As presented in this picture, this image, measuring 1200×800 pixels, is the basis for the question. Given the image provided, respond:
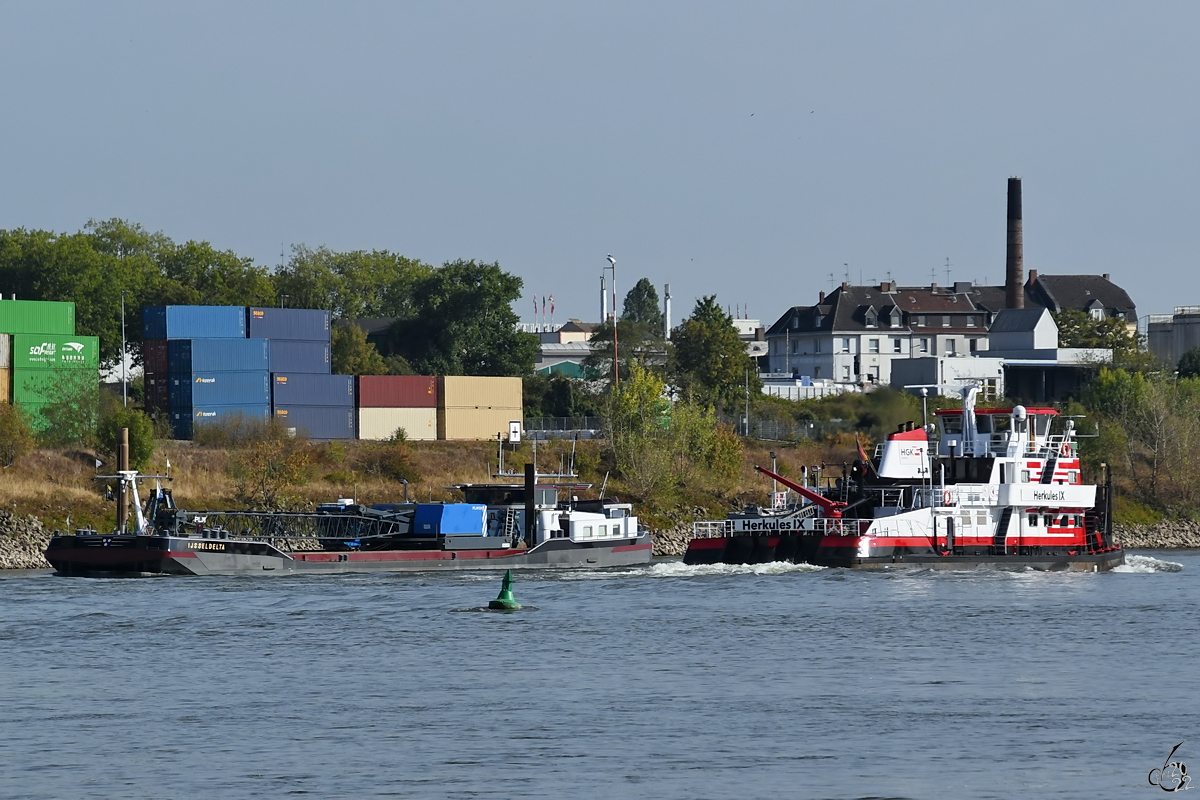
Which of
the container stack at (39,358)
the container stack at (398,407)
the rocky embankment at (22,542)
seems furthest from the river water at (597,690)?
the container stack at (398,407)

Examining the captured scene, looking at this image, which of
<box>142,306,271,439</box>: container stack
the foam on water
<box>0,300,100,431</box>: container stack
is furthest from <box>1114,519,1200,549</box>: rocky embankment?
<box>0,300,100,431</box>: container stack

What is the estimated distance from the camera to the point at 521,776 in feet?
92.9

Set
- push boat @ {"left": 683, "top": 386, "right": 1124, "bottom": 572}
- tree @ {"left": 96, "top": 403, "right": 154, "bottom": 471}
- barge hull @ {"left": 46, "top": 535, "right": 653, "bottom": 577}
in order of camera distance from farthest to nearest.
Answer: tree @ {"left": 96, "top": 403, "right": 154, "bottom": 471}
push boat @ {"left": 683, "top": 386, "right": 1124, "bottom": 572}
barge hull @ {"left": 46, "top": 535, "right": 653, "bottom": 577}

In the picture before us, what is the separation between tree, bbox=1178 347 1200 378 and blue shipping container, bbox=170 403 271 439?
71035mm

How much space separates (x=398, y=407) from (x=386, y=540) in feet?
115

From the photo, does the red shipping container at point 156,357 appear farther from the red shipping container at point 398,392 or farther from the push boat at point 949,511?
the push boat at point 949,511

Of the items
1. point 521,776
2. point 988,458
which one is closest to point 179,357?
point 988,458

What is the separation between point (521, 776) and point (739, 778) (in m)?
3.38

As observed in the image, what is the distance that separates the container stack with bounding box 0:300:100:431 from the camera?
90.5m

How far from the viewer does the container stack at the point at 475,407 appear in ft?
337

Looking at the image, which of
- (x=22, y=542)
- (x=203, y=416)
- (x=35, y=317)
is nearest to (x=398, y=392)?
(x=203, y=416)

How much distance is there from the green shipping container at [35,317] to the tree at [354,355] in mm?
26540

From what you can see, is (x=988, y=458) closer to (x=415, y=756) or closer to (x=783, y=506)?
(x=783, y=506)

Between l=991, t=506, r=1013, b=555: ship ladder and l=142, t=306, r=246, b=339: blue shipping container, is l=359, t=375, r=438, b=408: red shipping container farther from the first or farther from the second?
l=991, t=506, r=1013, b=555: ship ladder
